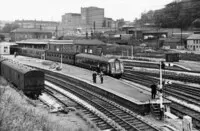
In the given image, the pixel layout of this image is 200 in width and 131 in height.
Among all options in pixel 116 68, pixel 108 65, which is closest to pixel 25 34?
pixel 108 65

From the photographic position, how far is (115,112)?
739 inches

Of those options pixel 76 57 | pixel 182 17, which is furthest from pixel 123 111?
pixel 182 17

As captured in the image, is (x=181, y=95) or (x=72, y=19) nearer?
(x=181, y=95)

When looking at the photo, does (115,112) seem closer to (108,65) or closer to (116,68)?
(108,65)

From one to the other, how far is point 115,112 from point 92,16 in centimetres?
13709

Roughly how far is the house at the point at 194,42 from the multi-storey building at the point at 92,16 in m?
86.0

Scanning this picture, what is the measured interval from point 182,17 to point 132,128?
8911 centimetres

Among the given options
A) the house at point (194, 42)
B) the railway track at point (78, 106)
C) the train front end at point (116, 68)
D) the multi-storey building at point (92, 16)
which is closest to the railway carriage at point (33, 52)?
the train front end at point (116, 68)

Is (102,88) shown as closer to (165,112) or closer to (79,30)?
(165,112)

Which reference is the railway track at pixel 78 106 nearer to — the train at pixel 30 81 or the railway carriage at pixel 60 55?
the train at pixel 30 81

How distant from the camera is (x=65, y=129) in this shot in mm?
14633

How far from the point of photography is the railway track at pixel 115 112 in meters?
15.9

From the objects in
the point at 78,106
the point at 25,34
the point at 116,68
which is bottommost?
the point at 78,106

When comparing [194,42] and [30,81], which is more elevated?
[194,42]
